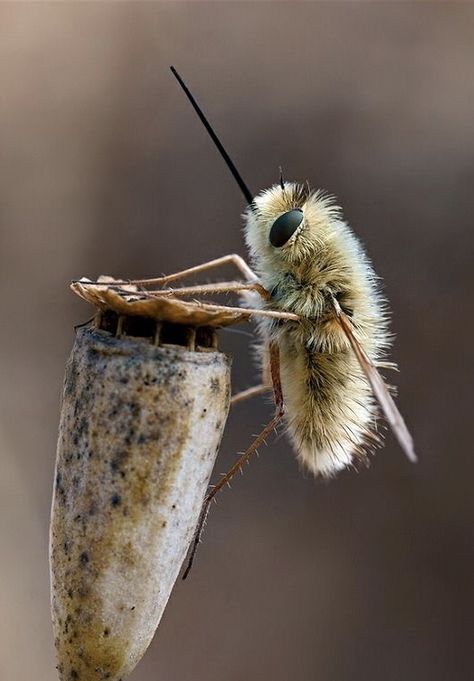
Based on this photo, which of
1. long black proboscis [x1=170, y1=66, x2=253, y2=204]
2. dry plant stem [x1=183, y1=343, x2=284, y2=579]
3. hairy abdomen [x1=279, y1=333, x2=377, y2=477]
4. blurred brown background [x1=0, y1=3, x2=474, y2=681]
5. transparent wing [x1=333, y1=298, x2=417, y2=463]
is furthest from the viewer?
blurred brown background [x1=0, y1=3, x2=474, y2=681]

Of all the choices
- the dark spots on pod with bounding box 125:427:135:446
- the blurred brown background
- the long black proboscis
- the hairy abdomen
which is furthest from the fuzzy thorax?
the blurred brown background

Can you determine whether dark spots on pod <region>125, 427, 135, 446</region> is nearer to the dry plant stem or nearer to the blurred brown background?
the dry plant stem

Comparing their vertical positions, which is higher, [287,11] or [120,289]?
[287,11]

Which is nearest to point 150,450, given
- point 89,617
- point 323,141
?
point 89,617

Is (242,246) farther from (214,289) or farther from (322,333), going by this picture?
(214,289)

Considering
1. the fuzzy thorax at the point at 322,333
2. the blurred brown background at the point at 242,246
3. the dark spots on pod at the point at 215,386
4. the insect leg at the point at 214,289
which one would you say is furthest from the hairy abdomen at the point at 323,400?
the blurred brown background at the point at 242,246

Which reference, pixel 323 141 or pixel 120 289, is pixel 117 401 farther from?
pixel 323 141

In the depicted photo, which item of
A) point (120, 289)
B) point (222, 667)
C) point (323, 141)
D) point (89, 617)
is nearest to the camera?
point (89, 617)

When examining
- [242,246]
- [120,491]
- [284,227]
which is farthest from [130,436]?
[242,246]
